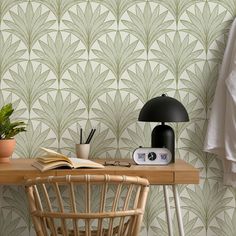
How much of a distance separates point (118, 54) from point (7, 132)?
815 millimetres

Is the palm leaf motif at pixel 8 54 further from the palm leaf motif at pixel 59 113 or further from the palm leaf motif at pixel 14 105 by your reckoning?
the palm leaf motif at pixel 59 113

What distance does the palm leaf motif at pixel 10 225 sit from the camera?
10.4ft

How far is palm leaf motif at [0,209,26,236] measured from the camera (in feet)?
10.4

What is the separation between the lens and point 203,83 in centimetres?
321

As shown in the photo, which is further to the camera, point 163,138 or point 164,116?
point 163,138

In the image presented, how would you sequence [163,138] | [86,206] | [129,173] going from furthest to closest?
[163,138], [129,173], [86,206]

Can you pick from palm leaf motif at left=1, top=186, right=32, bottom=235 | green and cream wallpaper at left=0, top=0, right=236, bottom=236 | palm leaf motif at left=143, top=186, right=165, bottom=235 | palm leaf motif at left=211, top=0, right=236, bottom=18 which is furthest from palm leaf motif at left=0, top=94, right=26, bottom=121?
palm leaf motif at left=211, top=0, right=236, bottom=18

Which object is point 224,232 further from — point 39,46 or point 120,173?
point 39,46

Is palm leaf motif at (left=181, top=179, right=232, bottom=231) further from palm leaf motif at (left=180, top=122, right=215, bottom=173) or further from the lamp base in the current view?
the lamp base

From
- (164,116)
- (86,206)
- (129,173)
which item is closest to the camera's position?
(86,206)

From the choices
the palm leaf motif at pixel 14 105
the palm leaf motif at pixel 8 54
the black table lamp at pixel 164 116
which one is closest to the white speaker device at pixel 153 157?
the black table lamp at pixel 164 116

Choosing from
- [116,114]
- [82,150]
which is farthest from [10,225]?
[116,114]

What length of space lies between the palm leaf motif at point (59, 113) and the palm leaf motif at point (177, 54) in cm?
59

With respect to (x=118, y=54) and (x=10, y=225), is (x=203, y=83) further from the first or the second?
(x=10, y=225)
